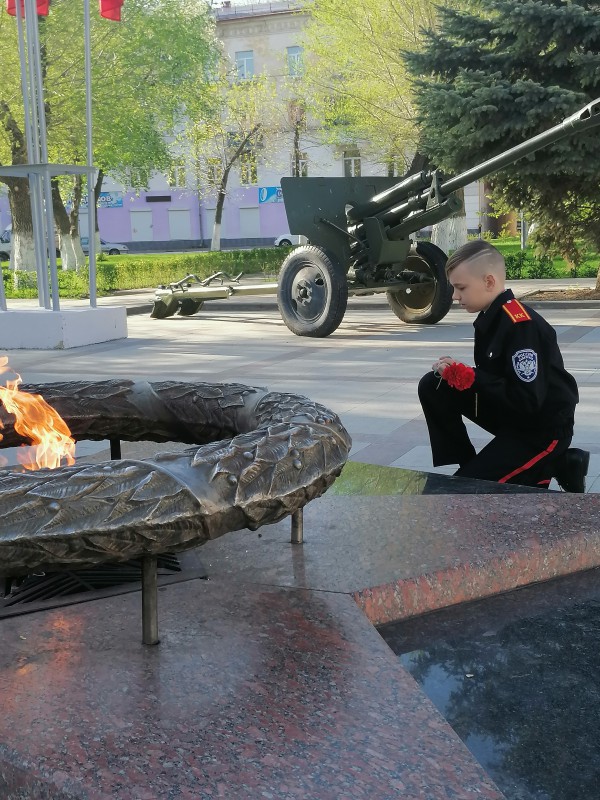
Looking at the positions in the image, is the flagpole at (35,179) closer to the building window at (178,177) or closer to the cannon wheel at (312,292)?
the cannon wheel at (312,292)

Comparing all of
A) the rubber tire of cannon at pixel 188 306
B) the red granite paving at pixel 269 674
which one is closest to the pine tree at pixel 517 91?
the rubber tire of cannon at pixel 188 306

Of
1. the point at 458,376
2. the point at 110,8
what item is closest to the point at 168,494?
the point at 458,376

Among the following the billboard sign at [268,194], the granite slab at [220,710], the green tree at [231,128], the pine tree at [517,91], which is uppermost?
the green tree at [231,128]

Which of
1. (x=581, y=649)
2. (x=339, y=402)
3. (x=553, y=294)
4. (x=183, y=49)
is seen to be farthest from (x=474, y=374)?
(x=183, y=49)

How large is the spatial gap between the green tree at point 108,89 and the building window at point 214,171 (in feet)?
29.8

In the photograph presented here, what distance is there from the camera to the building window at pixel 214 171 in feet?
134

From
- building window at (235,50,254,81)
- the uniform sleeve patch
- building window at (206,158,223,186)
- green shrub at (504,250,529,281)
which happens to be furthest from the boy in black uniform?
building window at (235,50,254,81)

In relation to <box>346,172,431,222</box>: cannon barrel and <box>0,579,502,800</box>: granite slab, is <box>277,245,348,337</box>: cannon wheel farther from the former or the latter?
<box>0,579,502,800</box>: granite slab

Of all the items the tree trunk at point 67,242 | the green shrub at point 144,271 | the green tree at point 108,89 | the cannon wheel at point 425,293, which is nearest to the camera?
the cannon wheel at point 425,293

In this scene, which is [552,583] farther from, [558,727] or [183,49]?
[183,49]

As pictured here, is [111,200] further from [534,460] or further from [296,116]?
[534,460]

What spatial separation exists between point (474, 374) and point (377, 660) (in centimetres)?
176

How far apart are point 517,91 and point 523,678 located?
459 inches

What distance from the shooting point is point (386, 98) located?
23.4 meters
